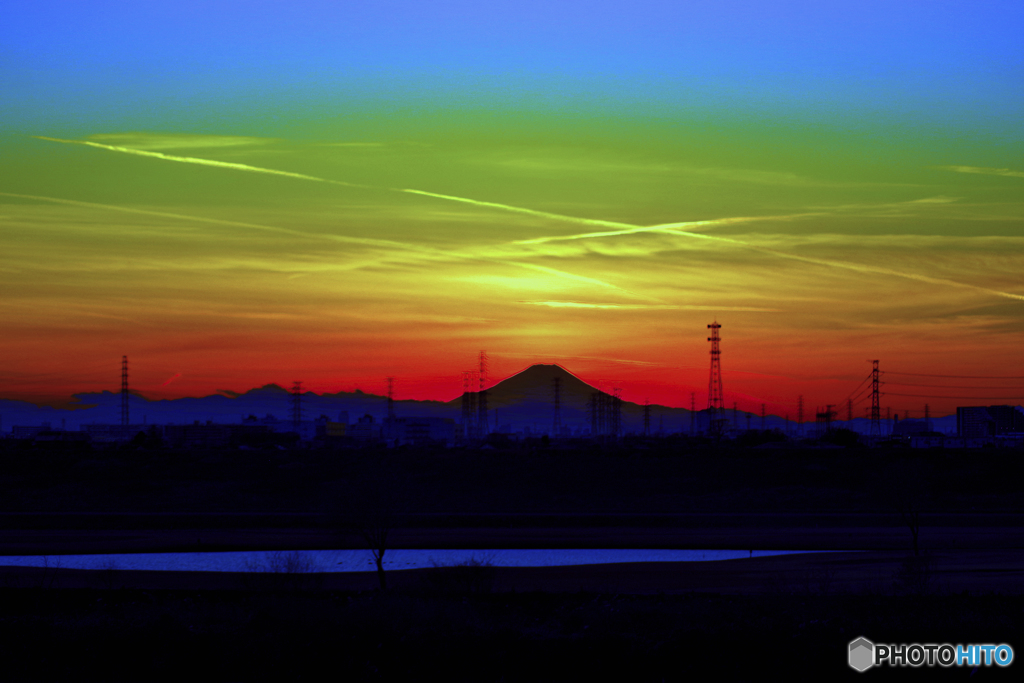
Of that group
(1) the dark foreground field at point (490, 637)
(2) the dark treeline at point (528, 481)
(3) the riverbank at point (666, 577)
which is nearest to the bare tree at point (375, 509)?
(3) the riverbank at point (666, 577)

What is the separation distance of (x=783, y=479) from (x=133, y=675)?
7325cm

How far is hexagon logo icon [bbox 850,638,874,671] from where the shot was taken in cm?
2319

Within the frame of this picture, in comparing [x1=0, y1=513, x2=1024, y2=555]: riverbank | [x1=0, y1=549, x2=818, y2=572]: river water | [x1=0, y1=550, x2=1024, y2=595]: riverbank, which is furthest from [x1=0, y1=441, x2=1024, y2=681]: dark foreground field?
[x1=0, y1=549, x2=818, y2=572]: river water

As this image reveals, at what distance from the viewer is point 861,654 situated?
23766 millimetres

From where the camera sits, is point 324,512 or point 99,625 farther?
point 324,512

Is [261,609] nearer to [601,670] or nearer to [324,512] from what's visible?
[601,670]

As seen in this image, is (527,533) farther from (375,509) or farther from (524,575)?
(375,509)

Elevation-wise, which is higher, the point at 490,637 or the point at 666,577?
the point at 490,637

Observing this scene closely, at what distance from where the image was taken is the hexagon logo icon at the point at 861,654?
23.2 m

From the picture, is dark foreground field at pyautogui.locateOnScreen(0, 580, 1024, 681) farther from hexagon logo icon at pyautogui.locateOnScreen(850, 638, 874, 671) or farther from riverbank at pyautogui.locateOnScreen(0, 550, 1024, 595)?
riverbank at pyautogui.locateOnScreen(0, 550, 1024, 595)

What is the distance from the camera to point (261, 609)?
29062 millimetres

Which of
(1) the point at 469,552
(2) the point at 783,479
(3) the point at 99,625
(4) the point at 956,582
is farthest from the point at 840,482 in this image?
(3) the point at 99,625

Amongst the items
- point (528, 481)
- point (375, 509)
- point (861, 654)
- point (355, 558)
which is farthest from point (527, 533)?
point (861, 654)

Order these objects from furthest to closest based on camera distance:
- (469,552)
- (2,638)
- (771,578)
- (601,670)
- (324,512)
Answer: (324,512) → (469,552) → (771,578) → (2,638) → (601,670)
